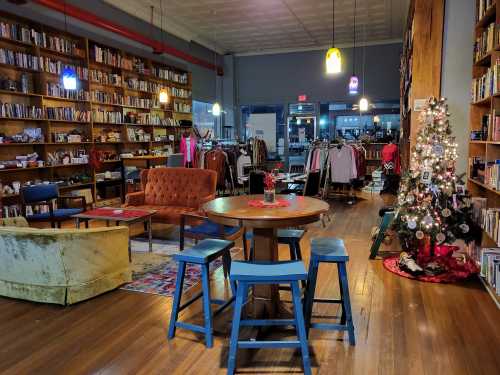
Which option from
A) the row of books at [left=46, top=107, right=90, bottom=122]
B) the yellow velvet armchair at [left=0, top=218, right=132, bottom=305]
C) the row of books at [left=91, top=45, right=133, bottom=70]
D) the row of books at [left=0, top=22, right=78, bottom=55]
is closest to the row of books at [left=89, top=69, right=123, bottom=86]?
the row of books at [left=91, top=45, right=133, bottom=70]

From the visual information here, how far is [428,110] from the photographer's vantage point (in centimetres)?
412

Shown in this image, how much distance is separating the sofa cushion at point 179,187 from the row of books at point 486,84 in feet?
10.7

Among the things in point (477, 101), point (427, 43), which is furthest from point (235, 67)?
point (477, 101)

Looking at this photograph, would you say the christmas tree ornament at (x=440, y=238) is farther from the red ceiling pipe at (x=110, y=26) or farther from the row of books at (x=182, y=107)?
the row of books at (x=182, y=107)

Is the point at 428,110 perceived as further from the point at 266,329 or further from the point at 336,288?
the point at 266,329

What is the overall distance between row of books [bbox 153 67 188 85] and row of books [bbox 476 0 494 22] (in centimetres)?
706

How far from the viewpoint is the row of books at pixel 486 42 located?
3.49 m

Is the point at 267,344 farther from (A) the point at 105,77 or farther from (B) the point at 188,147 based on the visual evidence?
(A) the point at 105,77

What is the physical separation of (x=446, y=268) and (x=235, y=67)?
10091 millimetres

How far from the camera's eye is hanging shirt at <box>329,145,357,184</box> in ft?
26.1

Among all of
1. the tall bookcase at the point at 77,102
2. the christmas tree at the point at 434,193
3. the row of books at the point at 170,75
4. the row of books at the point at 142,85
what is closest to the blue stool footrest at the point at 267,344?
the christmas tree at the point at 434,193

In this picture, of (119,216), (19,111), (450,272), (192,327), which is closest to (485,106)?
(450,272)

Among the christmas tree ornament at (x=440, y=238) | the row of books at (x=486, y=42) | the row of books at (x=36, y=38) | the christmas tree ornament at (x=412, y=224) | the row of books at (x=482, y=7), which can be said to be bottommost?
the christmas tree ornament at (x=440, y=238)

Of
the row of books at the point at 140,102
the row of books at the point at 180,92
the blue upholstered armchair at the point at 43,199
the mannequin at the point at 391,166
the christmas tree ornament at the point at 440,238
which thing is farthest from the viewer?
the row of books at the point at 180,92
